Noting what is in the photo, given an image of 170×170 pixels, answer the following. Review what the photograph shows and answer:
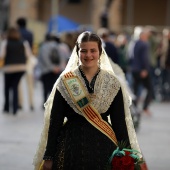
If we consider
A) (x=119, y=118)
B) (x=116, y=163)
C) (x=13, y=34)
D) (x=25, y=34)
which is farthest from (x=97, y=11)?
(x=116, y=163)

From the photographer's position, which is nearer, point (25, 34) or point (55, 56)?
point (55, 56)

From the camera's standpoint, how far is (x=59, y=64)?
15266 millimetres

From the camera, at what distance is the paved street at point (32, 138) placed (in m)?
9.07

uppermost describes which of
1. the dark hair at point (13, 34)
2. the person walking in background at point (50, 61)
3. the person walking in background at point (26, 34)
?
the dark hair at point (13, 34)

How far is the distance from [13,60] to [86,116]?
9426 mm

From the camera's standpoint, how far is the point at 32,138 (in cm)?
1120

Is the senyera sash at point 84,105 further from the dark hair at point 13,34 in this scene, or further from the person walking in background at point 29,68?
the person walking in background at point 29,68

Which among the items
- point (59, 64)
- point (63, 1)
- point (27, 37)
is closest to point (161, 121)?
point (59, 64)

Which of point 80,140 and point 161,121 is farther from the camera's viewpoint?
point 161,121

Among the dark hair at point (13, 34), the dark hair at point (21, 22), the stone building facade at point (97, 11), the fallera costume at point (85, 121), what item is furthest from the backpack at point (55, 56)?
the stone building facade at point (97, 11)

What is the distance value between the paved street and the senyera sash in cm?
358

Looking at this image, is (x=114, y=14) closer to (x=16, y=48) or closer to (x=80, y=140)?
(x=16, y=48)

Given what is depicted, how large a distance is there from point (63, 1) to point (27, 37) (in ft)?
82.2

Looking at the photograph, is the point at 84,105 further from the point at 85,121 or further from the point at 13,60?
the point at 13,60
